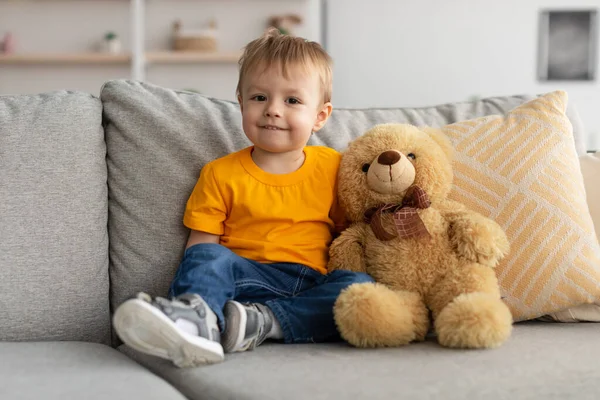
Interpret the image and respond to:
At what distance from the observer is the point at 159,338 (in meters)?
1.14

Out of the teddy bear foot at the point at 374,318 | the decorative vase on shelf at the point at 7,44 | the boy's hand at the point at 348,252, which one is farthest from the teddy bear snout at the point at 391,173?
the decorative vase on shelf at the point at 7,44

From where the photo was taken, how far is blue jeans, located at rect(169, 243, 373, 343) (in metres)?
1.33

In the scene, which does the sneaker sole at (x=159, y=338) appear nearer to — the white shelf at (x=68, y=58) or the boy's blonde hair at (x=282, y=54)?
the boy's blonde hair at (x=282, y=54)

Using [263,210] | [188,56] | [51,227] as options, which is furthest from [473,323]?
[188,56]

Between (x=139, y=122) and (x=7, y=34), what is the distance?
3312mm

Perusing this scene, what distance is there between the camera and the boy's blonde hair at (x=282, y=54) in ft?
5.00

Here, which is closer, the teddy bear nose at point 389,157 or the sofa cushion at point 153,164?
the teddy bear nose at point 389,157

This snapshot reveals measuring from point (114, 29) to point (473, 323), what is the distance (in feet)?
12.5

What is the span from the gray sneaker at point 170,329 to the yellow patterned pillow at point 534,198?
62 cm

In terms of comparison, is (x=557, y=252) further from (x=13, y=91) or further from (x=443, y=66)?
(x=13, y=91)

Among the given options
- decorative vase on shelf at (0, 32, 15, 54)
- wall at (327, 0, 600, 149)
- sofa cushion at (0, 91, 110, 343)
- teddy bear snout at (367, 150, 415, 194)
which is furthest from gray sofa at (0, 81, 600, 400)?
decorative vase on shelf at (0, 32, 15, 54)

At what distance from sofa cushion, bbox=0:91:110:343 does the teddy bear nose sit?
2.00 ft

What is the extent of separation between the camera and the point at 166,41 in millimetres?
4578

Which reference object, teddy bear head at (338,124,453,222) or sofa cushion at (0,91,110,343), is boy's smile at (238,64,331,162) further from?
sofa cushion at (0,91,110,343)
